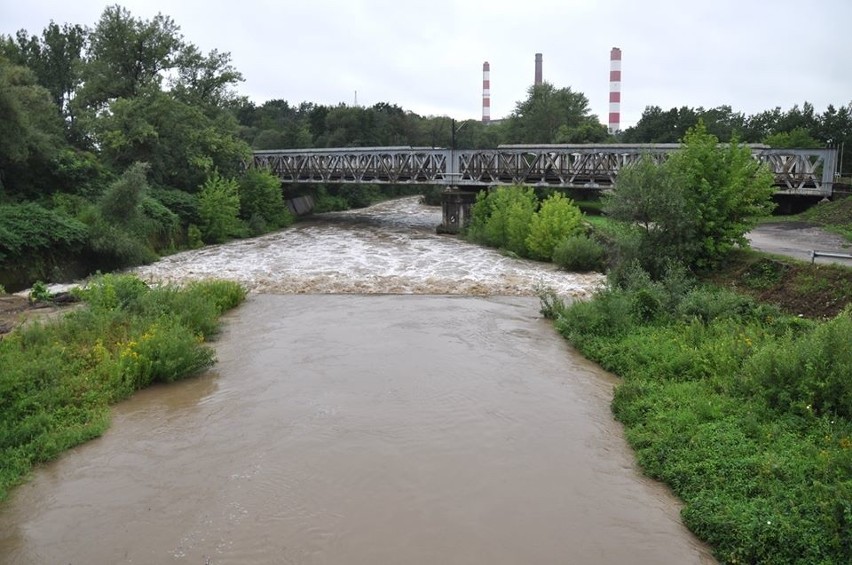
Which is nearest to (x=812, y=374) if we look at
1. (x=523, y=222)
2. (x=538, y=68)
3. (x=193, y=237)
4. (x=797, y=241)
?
(x=797, y=241)

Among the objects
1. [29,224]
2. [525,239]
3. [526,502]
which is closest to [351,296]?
[525,239]

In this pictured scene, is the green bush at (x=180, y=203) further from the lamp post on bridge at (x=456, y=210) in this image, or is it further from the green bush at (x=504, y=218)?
the green bush at (x=504, y=218)

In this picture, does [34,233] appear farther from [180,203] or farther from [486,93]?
[486,93]

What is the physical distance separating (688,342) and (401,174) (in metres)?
34.5

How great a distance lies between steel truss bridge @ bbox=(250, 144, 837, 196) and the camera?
3469 cm

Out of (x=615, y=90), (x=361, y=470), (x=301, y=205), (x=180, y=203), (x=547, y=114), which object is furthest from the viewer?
(x=615, y=90)

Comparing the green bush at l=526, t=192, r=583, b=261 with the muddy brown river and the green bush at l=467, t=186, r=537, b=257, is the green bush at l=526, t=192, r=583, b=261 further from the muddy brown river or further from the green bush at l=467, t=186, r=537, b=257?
the muddy brown river

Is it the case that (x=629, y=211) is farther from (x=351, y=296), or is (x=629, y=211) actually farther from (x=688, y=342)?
(x=351, y=296)

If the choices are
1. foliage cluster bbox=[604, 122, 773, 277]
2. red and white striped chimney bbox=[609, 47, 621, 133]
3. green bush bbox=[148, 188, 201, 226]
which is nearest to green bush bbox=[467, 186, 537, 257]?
foliage cluster bbox=[604, 122, 773, 277]

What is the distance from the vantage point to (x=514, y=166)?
139ft

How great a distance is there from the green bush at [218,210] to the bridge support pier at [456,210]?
12896mm

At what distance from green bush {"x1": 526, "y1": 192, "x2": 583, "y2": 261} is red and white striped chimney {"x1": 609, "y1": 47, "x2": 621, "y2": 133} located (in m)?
44.9

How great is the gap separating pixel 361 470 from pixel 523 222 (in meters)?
23.6

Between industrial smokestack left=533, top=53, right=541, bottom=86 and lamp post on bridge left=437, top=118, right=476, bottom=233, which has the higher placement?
industrial smokestack left=533, top=53, right=541, bottom=86
